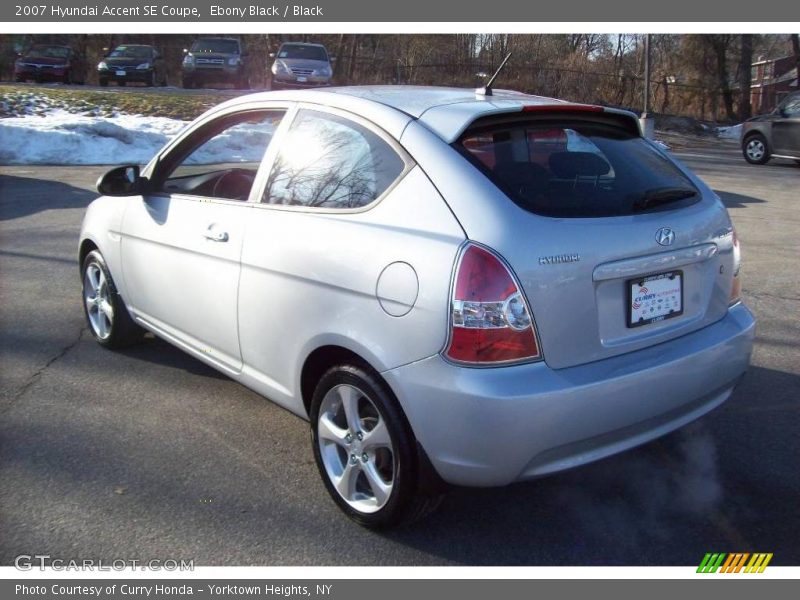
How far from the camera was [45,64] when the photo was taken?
26500 mm

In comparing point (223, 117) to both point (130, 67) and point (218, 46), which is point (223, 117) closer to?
point (218, 46)

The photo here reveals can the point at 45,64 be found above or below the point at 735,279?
above

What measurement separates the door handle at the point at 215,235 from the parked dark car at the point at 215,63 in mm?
23577

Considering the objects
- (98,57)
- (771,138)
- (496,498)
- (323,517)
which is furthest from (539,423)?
(98,57)

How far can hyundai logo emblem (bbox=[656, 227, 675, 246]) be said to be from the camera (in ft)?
10.2

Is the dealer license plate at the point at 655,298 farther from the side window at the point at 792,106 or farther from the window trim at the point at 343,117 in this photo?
the side window at the point at 792,106

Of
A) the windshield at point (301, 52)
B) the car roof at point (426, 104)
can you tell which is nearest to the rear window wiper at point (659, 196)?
the car roof at point (426, 104)

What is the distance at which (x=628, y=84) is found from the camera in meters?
35.4

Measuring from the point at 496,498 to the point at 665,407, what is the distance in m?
0.86

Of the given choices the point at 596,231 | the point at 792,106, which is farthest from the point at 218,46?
the point at 596,231

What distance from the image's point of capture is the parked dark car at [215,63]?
2586 cm

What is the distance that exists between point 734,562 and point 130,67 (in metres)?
26.4

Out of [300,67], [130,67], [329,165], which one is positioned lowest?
[329,165]

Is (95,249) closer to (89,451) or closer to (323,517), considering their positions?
→ (89,451)
